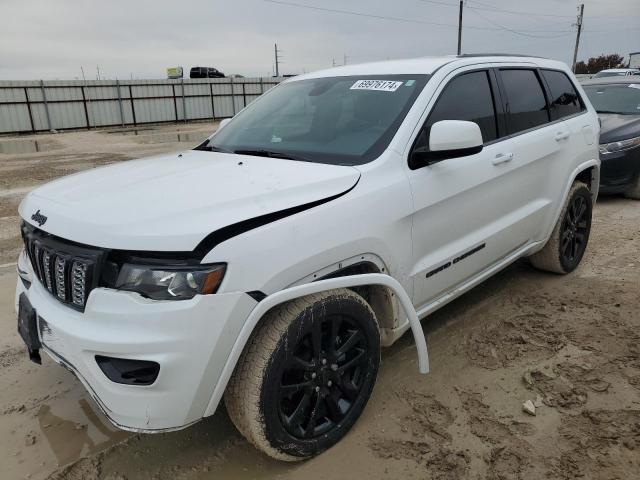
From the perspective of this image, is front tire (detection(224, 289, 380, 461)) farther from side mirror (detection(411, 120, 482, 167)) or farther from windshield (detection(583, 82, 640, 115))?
windshield (detection(583, 82, 640, 115))

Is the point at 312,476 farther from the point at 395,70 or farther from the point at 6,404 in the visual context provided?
the point at 395,70

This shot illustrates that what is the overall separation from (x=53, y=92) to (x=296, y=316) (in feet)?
81.3

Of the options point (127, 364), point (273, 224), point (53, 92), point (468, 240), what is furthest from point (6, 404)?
point (53, 92)

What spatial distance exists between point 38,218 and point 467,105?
2.52 m

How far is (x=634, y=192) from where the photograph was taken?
7617 millimetres

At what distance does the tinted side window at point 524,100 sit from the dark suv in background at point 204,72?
124 ft

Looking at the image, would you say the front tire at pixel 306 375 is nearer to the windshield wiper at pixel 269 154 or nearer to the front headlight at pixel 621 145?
the windshield wiper at pixel 269 154

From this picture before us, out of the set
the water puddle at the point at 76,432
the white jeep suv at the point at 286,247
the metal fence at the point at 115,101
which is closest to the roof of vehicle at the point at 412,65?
the white jeep suv at the point at 286,247

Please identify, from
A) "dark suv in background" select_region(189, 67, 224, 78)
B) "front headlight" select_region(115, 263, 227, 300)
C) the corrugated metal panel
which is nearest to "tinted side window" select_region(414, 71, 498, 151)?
"front headlight" select_region(115, 263, 227, 300)

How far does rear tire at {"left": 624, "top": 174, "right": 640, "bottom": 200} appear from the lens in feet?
24.6

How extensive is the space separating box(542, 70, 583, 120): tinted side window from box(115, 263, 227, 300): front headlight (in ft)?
11.1

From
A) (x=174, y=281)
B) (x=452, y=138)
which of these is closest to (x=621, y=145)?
(x=452, y=138)

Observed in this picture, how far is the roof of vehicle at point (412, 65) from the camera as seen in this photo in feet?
10.7

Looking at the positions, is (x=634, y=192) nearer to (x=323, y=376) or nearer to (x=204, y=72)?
(x=323, y=376)
